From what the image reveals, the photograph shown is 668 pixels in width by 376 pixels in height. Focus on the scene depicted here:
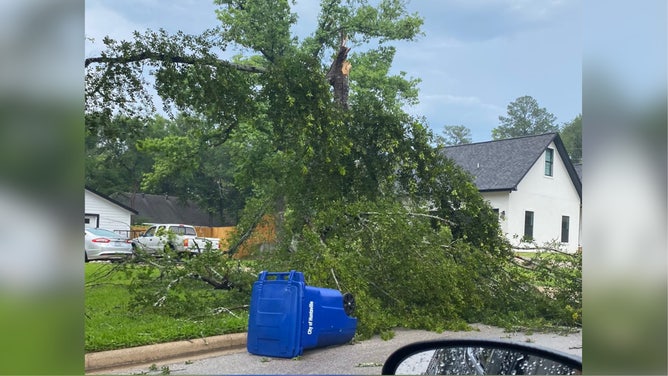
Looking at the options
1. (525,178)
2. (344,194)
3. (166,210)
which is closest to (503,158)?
(525,178)

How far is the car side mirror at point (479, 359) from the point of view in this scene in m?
1.58

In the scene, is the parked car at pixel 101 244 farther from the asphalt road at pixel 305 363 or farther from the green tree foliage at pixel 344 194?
the asphalt road at pixel 305 363

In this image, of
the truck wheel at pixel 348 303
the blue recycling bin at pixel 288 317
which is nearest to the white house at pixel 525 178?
the truck wheel at pixel 348 303

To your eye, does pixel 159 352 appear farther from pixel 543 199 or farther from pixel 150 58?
pixel 543 199

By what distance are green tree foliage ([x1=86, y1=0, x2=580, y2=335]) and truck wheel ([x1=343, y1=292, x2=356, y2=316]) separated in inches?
13.4

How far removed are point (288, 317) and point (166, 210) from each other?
15.9 metres

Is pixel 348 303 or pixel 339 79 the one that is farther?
pixel 339 79

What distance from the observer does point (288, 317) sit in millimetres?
5309

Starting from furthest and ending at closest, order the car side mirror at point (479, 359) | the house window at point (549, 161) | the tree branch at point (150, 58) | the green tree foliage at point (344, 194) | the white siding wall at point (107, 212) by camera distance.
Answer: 1. the house window at point (549, 161)
2. the white siding wall at point (107, 212)
3. the tree branch at point (150, 58)
4. the green tree foliage at point (344, 194)
5. the car side mirror at point (479, 359)

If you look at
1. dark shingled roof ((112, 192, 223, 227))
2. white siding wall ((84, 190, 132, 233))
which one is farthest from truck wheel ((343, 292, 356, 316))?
dark shingled roof ((112, 192, 223, 227))

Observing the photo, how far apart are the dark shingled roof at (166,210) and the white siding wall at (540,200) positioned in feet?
27.1
